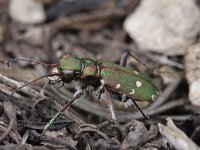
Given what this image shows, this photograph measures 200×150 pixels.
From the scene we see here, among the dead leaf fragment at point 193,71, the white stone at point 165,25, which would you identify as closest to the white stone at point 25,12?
the white stone at point 165,25

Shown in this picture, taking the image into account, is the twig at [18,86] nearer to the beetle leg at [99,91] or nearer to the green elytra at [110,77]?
the green elytra at [110,77]

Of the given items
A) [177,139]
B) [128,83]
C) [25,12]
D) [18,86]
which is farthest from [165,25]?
[177,139]

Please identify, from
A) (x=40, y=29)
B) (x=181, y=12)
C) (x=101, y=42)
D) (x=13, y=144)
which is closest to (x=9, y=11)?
(x=40, y=29)

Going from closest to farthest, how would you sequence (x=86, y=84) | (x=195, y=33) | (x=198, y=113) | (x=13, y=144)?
(x=13, y=144) → (x=198, y=113) → (x=86, y=84) → (x=195, y=33)

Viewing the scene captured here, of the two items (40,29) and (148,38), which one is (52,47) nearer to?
(40,29)

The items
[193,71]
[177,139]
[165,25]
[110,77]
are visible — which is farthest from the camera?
[165,25]

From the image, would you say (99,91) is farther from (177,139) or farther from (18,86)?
(177,139)
